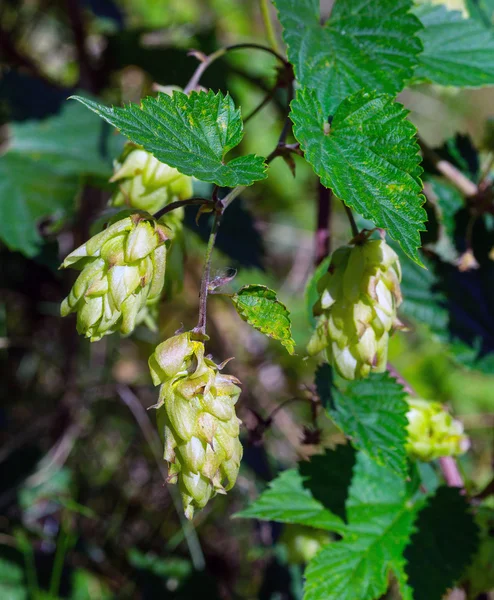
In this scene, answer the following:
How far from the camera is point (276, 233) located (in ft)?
10.6

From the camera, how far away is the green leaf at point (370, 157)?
0.81 metres

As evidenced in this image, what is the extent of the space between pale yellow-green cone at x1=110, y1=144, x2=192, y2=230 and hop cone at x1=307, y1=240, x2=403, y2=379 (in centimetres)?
29

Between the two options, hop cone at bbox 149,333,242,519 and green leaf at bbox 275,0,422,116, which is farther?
green leaf at bbox 275,0,422,116

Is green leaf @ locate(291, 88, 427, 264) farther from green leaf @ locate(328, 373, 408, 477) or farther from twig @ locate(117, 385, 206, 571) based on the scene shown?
twig @ locate(117, 385, 206, 571)

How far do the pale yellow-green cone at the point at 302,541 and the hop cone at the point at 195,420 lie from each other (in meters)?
0.65

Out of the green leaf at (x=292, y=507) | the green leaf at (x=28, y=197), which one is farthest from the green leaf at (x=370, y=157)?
the green leaf at (x=28, y=197)

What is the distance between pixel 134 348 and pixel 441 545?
174cm

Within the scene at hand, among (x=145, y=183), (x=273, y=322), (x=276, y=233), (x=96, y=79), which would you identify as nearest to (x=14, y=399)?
(x=96, y=79)

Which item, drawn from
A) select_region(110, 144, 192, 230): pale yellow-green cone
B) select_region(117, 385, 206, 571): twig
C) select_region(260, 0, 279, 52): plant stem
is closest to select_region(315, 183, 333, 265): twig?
select_region(260, 0, 279, 52): plant stem

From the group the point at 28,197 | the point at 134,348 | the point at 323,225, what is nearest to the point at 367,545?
the point at 323,225

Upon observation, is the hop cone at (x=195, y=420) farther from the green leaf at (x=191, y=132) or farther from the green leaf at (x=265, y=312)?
the green leaf at (x=191, y=132)

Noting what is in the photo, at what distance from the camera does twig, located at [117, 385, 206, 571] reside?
193 cm

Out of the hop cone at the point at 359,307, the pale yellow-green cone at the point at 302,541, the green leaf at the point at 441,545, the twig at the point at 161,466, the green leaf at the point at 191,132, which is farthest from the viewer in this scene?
the twig at the point at 161,466

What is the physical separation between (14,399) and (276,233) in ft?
4.80
